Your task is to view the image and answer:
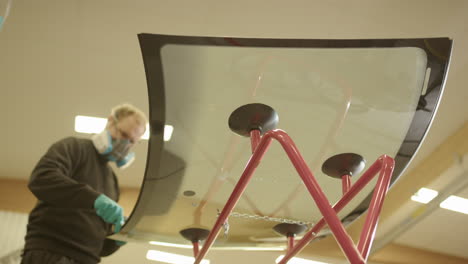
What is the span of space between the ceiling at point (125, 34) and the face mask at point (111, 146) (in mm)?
1014

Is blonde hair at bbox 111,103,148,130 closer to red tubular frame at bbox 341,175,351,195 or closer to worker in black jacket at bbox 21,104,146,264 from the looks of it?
worker in black jacket at bbox 21,104,146,264

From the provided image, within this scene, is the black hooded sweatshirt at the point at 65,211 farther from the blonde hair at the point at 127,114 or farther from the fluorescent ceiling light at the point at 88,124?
the fluorescent ceiling light at the point at 88,124

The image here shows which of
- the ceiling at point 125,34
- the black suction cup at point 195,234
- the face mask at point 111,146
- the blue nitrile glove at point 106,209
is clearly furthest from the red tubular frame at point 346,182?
the ceiling at point 125,34

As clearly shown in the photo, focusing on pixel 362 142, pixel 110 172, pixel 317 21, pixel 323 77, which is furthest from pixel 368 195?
pixel 317 21

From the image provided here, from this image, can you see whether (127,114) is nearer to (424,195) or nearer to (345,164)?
(345,164)

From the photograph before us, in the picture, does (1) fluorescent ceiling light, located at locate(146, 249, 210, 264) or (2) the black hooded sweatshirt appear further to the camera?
(1) fluorescent ceiling light, located at locate(146, 249, 210, 264)

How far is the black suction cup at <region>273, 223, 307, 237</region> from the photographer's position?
1.00m

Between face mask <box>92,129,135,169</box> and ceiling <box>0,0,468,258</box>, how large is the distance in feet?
3.33

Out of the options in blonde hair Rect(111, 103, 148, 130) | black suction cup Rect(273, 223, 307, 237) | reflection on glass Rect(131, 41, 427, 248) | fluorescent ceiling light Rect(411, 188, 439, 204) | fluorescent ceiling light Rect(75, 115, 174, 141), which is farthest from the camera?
fluorescent ceiling light Rect(411, 188, 439, 204)

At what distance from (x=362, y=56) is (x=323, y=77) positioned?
7cm

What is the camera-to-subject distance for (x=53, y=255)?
1.36 m

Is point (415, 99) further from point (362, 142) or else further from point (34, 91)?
point (34, 91)

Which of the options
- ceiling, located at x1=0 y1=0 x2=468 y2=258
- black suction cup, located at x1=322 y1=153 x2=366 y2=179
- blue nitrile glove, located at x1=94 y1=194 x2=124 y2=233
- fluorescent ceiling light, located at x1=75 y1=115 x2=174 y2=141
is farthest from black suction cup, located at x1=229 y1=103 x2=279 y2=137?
fluorescent ceiling light, located at x1=75 y1=115 x2=174 y2=141

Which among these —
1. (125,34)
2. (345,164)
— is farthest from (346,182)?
(125,34)
